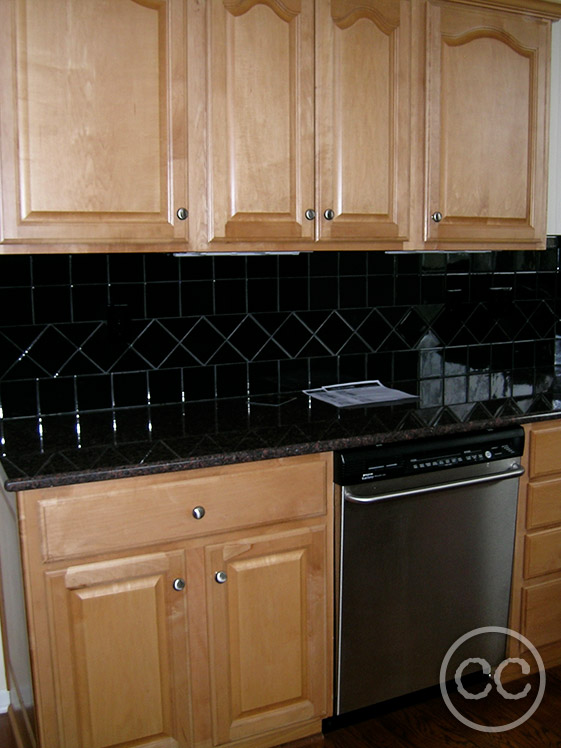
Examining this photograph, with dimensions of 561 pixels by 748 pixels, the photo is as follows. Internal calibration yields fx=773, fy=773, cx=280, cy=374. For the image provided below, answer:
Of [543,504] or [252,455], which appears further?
[543,504]

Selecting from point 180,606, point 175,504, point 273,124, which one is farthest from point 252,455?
point 273,124

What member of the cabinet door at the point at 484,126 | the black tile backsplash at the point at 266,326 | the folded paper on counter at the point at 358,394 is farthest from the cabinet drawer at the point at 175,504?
the cabinet door at the point at 484,126

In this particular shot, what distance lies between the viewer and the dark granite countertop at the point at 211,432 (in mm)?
1835

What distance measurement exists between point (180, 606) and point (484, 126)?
5.74ft

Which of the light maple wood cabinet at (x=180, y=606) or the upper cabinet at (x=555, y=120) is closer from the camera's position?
the light maple wood cabinet at (x=180, y=606)

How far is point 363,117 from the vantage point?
7.55 feet

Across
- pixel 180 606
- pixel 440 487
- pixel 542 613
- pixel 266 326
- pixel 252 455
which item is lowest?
pixel 542 613

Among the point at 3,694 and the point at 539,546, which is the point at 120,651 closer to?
the point at 3,694

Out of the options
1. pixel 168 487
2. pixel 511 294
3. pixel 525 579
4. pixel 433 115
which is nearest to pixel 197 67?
pixel 433 115

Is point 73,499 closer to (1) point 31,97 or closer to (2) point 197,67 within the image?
(1) point 31,97

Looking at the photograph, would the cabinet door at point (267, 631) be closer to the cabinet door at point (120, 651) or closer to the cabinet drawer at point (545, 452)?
the cabinet door at point (120, 651)

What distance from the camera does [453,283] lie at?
2934 mm

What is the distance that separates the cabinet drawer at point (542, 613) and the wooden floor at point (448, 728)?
17 centimetres

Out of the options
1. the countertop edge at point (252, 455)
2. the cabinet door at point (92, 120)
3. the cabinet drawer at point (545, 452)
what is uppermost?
the cabinet door at point (92, 120)
